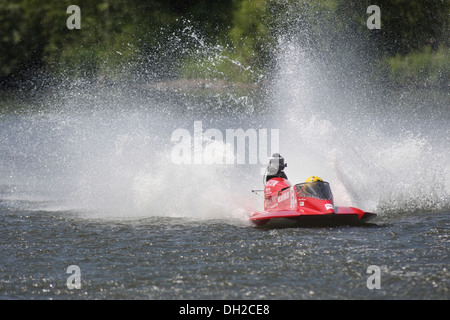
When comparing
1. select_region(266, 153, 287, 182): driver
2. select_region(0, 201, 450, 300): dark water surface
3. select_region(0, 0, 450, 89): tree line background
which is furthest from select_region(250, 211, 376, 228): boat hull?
select_region(0, 0, 450, 89): tree line background

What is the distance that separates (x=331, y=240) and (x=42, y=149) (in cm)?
1924

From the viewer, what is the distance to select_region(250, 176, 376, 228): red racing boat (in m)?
12.2

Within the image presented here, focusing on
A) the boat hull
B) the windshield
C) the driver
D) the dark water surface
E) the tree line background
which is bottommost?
the dark water surface

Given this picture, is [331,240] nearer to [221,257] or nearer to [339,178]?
[221,257]

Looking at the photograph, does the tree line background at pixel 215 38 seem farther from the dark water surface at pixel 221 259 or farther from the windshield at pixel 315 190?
the dark water surface at pixel 221 259

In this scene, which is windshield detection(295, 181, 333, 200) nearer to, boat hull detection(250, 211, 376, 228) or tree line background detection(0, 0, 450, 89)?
boat hull detection(250, 211, 376, 228)

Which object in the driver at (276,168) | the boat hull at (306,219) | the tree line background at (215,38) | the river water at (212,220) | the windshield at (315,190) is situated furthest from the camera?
the tree line background at (215,38)

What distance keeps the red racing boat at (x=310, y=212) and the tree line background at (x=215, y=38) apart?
35866mm

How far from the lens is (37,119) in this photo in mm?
42750

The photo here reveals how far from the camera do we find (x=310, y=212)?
1220 cm

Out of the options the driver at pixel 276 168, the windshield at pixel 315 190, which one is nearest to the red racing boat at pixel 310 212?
the windshield at pixel 315 190

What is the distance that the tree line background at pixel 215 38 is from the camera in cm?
5366

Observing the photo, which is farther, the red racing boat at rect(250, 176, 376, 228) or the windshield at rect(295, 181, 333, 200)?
the windshield at rect(295, 181, 333, 200)

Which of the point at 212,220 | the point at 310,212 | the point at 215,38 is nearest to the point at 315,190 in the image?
the point at 310,212
